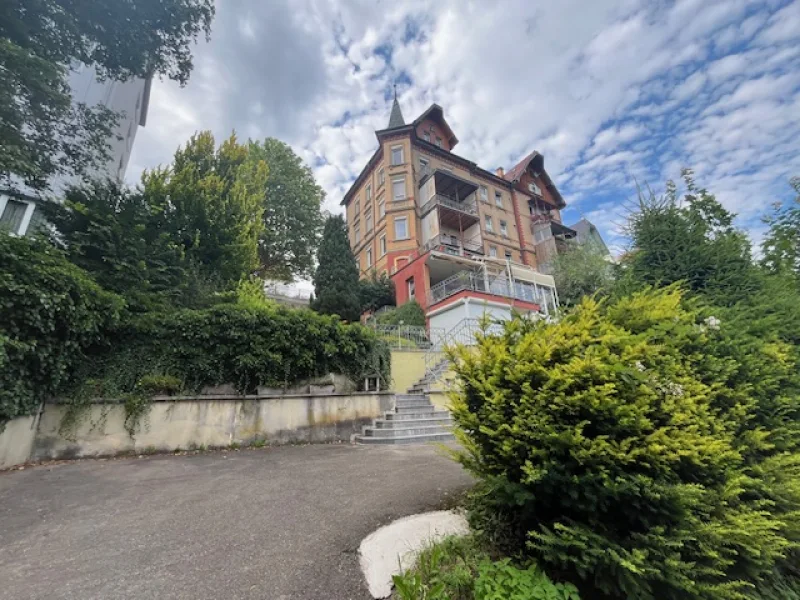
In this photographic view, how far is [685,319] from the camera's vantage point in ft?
9.94

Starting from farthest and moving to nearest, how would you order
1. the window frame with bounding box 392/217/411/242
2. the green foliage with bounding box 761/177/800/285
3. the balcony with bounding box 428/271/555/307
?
the window frame with bounding box 392/217/411/242, the balcony with bounding box 428/271/555/307, the green foliage with bounding box 761/177/800/285

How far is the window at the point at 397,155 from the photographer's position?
2538cm

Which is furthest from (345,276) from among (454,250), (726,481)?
(726,481)

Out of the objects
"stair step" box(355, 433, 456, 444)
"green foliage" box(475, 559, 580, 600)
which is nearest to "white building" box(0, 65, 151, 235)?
"stair step" box(355, 433, 456, 444)

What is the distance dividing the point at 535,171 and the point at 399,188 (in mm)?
17085

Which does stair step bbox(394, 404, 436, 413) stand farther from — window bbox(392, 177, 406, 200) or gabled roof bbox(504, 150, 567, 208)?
gabled roof bbox(504, 150, 567, 208)

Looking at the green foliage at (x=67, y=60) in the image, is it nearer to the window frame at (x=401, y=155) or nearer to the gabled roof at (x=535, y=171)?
the window frame at (x=401, y=155)

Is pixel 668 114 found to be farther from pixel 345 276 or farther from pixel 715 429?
pixel 345 276

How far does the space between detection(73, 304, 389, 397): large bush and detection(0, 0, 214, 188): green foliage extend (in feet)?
13.2

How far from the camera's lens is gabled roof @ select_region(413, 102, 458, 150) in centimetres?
2707

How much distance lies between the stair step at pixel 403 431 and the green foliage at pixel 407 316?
9413 millimetres

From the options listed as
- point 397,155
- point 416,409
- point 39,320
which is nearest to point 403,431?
point 416,409

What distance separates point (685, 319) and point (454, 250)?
64.4 feet

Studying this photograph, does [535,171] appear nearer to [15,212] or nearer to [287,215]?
[287,215]
